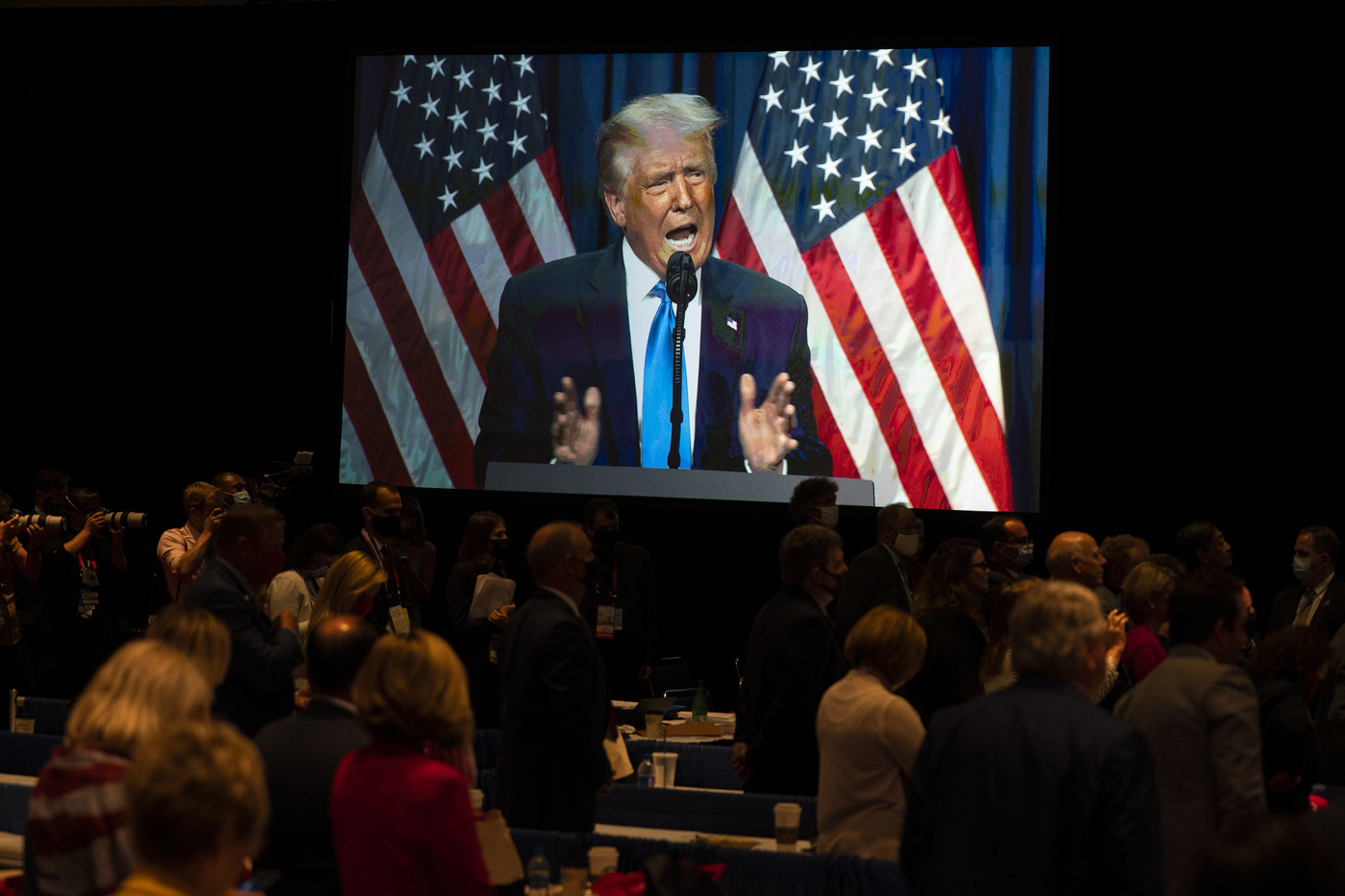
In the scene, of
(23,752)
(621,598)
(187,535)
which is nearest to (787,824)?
(23,752)

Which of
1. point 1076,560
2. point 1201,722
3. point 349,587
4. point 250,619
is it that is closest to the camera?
point 1201,722

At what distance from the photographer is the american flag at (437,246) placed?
814cm

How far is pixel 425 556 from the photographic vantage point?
6754mm

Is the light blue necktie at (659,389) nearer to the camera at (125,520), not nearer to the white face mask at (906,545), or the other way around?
the white face mask at (906,545)

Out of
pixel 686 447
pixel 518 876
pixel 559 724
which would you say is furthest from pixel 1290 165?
pixel 518 876

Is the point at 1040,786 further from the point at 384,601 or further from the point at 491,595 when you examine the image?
the point at 491,595

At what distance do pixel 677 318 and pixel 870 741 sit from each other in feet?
16.2

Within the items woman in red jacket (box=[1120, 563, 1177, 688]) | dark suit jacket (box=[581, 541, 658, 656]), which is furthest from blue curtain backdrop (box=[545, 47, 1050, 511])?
woman in red jacket (box=[1120, 563, 1177, 688])

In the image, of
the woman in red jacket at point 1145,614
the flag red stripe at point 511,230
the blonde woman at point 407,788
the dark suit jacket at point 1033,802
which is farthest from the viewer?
the flag red stripe at point 511,230

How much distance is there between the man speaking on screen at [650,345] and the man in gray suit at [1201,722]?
4449 millimetres

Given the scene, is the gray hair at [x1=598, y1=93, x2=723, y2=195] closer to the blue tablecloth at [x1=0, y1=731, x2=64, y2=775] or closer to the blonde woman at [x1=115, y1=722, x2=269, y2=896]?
the blue tablecloth at [x1=0, y1=731, x2=64, y2=775]

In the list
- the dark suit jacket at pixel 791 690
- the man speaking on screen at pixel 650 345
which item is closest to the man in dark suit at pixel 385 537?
the dark suit jacket at pixel 791 690

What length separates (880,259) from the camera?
299 inches

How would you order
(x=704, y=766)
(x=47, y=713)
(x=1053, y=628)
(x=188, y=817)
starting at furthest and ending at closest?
(x=47, y=713), (x=704, y=766), (x=1053, y=628), (x=188, y=817)
